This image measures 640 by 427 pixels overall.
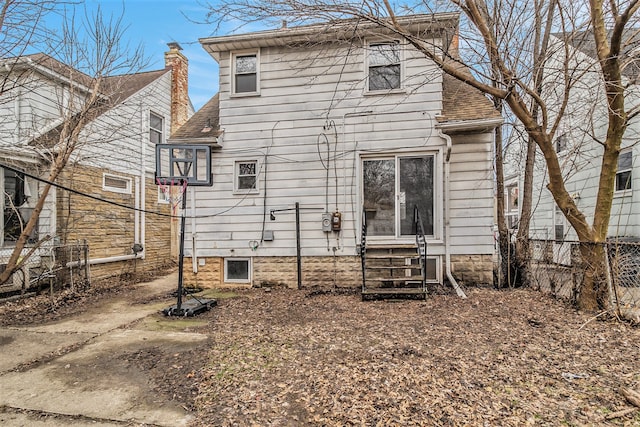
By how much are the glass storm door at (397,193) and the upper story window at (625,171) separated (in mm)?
5511

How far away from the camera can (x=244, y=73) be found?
A: 7.96m

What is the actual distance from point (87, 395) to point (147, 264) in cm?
870

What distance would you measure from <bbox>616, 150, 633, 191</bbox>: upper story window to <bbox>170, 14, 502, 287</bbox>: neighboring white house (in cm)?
446

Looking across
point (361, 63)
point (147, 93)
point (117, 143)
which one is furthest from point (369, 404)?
point (147, 93)

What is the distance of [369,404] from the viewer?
9.10 feet

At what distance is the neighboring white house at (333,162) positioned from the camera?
23.3 feet

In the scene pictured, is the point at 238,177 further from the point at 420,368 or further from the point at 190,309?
the point at 420,368

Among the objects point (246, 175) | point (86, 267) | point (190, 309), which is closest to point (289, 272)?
point (246, 175)

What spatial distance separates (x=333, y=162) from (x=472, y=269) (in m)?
3.57

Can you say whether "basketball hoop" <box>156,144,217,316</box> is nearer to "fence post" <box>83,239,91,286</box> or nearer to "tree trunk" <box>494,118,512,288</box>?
"fence post" <box>83,239,91,286</box>

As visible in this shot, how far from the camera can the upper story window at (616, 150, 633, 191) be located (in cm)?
874

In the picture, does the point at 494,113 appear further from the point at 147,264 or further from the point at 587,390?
the point at 147,264

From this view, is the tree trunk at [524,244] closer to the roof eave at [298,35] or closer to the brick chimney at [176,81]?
the roof eave at [298,35]

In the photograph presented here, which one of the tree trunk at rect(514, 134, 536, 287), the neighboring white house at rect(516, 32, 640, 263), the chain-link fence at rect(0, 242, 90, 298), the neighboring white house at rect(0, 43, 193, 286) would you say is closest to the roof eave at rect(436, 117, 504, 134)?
the neighboring white house at rect(516, 32, 640, 263)
